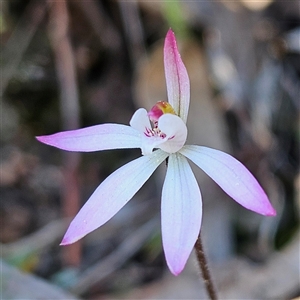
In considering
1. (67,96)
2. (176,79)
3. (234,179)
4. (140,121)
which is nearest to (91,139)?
(140,121)

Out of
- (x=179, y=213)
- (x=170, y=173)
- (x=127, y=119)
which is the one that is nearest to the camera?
(x=179, y=213)

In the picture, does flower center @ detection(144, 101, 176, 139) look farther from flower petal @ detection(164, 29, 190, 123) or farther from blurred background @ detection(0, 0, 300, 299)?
blurred background @ detection(0, 0, 300, 299)

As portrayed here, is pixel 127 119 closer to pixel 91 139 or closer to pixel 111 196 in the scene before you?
pixel 91 139

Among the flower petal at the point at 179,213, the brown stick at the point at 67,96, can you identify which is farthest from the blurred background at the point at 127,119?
the flower petal at the point at 179,213

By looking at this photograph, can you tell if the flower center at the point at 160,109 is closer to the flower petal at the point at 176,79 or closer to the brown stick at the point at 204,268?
the flower petal at the point at 176,79

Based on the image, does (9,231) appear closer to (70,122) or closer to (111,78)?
(70,122)

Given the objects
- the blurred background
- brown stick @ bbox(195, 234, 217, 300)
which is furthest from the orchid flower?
the blurred background
